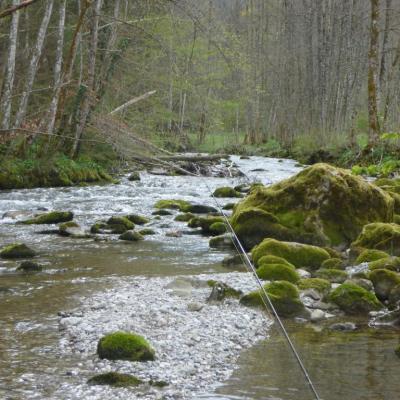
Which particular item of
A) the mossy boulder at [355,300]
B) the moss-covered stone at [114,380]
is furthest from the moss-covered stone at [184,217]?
the moss-covered stone at [114,380]

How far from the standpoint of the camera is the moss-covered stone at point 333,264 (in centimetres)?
732

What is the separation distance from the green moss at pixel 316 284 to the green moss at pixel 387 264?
0.71 m

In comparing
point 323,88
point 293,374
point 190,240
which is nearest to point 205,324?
point 293,374

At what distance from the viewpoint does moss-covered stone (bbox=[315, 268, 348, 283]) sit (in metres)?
6.77

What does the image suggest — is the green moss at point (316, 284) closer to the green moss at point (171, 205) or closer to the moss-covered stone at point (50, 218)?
the moss-covered stone at point (50, 218)

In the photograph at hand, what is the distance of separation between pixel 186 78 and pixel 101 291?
3618 mm

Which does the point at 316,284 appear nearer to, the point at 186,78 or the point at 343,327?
the point at 343,327

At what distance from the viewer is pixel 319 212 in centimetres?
891

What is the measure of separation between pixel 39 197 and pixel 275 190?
261 inches

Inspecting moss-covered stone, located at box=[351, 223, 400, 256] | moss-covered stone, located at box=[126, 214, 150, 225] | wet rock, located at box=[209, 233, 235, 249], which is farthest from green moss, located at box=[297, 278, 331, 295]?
moss-covered stone, located at box=[126, 214, 150, 225]

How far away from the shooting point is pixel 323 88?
88.9 feet

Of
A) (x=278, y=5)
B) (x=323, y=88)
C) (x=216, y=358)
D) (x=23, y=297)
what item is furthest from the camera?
(x=278, y=5)

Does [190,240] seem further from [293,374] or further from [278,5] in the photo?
[278,5]

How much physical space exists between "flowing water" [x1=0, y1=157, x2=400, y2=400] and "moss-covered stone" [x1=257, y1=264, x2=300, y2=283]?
89 cm
